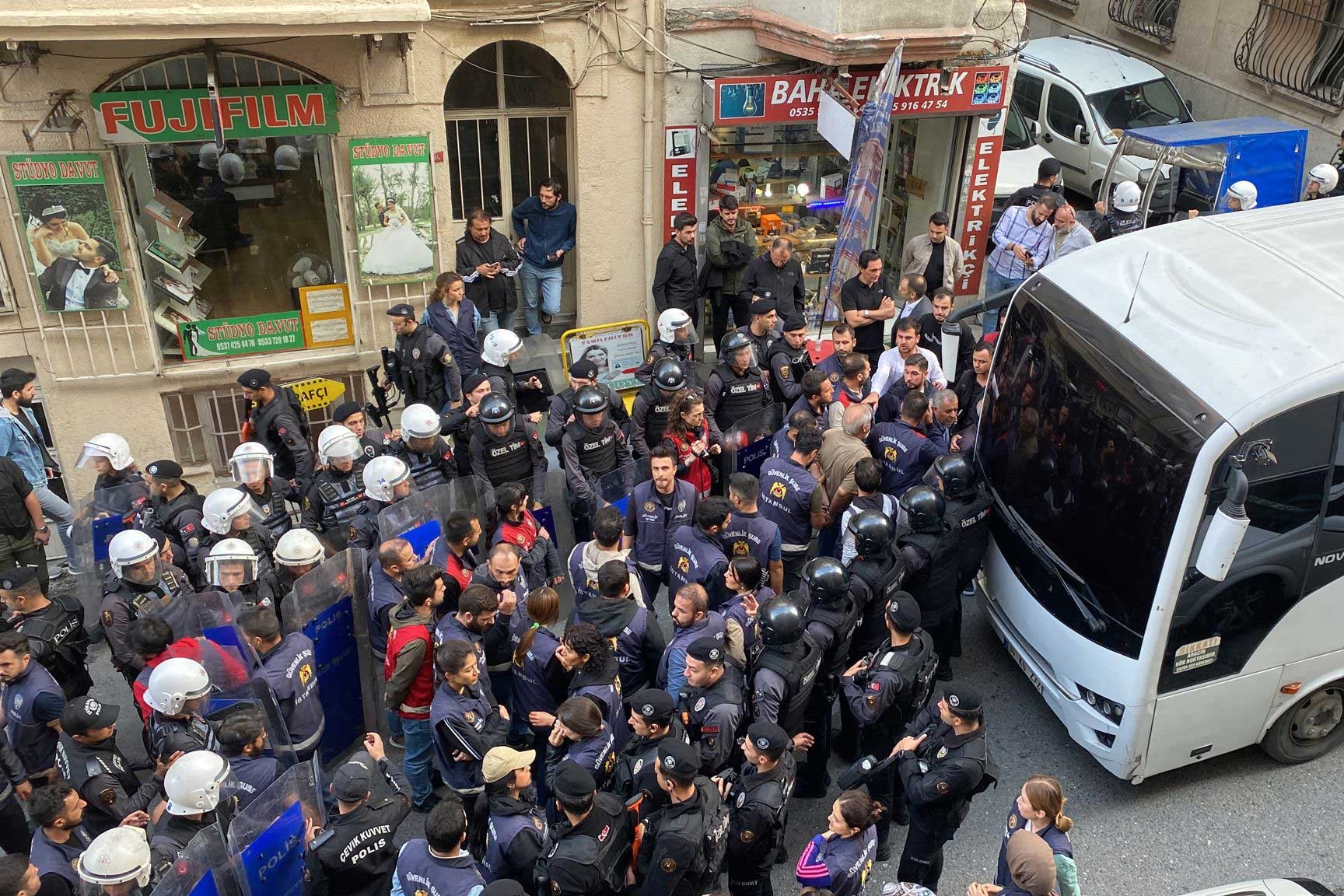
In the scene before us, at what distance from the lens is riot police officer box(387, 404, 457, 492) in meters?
7.74

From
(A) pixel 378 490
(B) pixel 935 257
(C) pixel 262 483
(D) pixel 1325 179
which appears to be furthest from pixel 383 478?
(D) pixel 1325 179

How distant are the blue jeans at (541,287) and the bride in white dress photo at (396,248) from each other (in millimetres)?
1103

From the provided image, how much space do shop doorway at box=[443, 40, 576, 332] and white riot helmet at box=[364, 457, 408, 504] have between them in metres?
4.40

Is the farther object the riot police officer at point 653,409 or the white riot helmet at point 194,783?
the riot police officer at point 653,409

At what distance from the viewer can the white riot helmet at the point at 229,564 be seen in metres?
6.45

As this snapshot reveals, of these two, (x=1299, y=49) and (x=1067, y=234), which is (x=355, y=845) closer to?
(x=1067, y=234)

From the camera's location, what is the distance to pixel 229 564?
6.46 meters

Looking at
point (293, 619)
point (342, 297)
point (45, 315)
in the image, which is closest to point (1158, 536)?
point (293, 619)

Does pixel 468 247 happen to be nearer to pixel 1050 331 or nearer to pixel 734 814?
pixel 1050 331

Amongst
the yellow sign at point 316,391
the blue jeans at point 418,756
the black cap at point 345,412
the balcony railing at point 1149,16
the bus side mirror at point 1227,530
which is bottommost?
the blue jeans at point 418,756

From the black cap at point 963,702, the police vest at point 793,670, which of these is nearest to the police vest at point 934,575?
the police vest at point 793,670

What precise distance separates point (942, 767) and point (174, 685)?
3.78 metres

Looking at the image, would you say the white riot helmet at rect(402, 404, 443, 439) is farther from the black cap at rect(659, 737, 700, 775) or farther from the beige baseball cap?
the black cap at rect(659, 737, 700, 775)

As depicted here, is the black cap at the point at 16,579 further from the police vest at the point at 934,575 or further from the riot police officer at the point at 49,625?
the police vest at the point at 934,575
